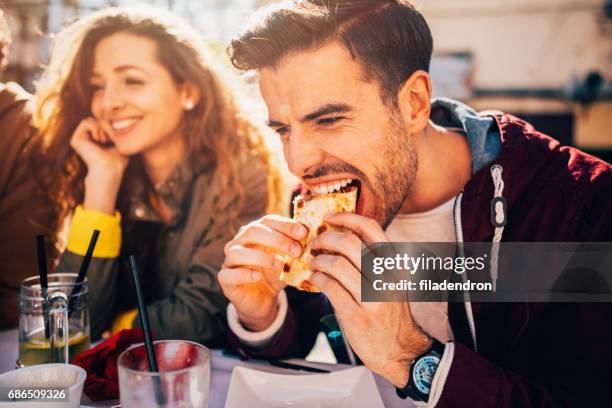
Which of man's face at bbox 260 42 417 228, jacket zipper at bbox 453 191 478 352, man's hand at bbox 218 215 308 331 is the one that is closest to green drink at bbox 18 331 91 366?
man's hand at bbox 218 215 308 331

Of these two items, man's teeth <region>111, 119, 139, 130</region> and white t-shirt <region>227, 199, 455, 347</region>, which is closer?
white t-shirt <region>227, 199, 455, 347</region>

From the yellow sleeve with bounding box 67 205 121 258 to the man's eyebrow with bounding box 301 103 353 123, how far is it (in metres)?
0.91

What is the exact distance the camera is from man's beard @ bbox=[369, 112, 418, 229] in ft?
5.25

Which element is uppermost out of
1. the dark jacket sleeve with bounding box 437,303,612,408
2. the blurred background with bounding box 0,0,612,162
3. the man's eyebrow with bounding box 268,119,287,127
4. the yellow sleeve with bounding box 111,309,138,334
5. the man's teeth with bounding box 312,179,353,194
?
the blurred background with bounding box 0,0,612,162

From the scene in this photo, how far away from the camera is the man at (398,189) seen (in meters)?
1.22

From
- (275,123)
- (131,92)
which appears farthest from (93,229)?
(275,123)

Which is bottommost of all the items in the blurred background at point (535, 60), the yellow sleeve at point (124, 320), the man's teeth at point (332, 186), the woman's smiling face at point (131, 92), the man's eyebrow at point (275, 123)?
the yellow sleeve at point (124, 320)

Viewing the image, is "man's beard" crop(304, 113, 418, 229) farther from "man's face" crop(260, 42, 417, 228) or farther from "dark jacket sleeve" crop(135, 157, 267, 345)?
"dark jacket sleeve" crop(135, 157, 267, 345)

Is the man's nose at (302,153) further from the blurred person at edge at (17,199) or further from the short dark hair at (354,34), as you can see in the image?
the blurred person at edge at (17,199)

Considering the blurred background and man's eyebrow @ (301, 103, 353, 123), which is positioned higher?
the blurred background

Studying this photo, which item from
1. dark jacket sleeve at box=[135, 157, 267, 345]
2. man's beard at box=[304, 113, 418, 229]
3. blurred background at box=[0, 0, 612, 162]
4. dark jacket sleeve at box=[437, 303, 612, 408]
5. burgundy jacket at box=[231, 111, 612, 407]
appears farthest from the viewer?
blurred background at box=[0, 0, 612, 162]

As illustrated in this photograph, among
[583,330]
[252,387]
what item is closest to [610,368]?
[583,330]

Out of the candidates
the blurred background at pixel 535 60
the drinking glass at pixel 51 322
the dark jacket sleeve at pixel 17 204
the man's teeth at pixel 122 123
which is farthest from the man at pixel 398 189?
the blurred background at pixel 535 60

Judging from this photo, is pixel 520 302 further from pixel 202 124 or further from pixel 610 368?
pixel 202 124
